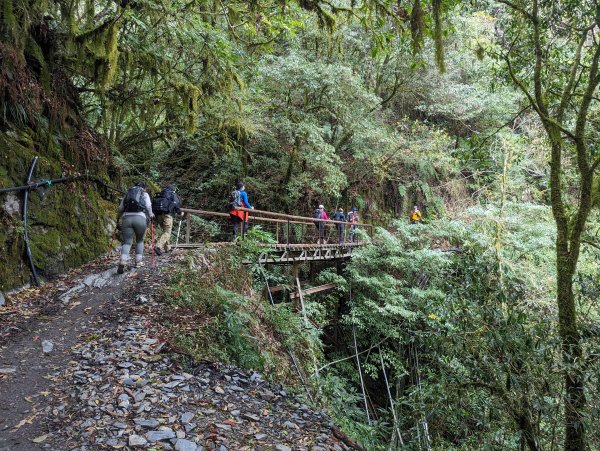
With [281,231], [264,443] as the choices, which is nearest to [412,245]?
[281,231]

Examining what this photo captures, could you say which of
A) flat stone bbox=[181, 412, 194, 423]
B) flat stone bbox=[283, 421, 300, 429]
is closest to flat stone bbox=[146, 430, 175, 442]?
flat stone bbox=[181, 412, 194, 423]

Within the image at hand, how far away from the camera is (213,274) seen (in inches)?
285

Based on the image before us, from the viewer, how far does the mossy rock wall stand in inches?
229

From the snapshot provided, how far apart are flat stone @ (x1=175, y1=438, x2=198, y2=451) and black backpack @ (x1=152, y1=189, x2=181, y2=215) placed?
18.6ft

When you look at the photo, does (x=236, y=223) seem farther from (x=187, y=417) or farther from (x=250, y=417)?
(x=187, y=417)

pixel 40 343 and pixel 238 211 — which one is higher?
pixel 238 211

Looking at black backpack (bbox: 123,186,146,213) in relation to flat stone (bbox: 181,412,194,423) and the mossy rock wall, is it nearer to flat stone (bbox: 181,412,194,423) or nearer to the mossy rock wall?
the mossy rock wall

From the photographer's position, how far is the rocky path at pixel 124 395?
3.21 m

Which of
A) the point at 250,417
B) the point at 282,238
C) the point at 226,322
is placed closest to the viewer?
the point at 250,417

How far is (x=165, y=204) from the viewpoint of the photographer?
814 centimetres

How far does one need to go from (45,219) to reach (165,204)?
2.20 m

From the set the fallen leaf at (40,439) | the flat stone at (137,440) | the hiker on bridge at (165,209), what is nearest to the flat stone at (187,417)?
the flat stone at (137,440)

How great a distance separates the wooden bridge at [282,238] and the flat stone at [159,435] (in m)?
5.57

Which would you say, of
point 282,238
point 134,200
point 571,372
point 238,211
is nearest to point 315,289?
point 238,211
